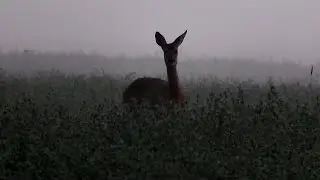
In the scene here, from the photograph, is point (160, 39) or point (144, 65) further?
point (144, 65)

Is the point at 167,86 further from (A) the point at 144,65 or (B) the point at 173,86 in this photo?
(A) the point at 144,65

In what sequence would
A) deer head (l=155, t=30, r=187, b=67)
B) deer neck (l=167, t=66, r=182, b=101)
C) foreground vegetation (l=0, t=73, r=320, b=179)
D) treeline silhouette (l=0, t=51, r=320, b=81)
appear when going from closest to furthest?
foreground vegetation (l=0, t=73, r=320, b=179) → deer neck (l=167, t=66, r=182, b=101) → deer head (l=155, t=30, r=187, b=67) → treeline silhouette (l=0, t=51, r=320, b=81)

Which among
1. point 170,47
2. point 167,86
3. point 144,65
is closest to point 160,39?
point 170,47

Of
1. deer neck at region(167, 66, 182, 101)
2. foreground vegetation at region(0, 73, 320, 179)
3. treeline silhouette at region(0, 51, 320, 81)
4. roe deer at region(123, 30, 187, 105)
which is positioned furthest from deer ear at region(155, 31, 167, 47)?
treeline silhouette at region(0, 51, 320, 81)

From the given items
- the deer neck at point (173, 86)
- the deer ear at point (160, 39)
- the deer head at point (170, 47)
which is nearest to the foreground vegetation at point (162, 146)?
the deer neck at point (173, 86)

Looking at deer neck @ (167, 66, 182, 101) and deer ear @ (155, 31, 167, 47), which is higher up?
deer ear @ (155, 31, 167, 47)

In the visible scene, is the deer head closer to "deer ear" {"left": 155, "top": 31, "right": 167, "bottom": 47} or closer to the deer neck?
"deer ear" {"left": 155, "top": 31, "right": 167, "bottom": 47}

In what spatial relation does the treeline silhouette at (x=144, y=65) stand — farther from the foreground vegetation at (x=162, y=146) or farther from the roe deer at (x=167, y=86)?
the foreground vegetation at (x=162, y=146)

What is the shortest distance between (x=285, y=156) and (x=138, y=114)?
86.9 inches

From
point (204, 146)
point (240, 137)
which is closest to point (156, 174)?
point (204, 146)

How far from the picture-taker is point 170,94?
12.0 meters

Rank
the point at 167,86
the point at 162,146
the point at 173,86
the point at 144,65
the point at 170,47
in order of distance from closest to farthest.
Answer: the point at 162,146 < the point at 173,86 < the point at 170,47 < the point at 167,86 < the point at 144,65

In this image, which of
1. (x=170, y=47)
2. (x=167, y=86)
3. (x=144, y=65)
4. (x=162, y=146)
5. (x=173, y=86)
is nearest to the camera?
(x=162, y=146)

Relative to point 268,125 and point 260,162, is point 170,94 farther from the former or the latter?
point 260,162
